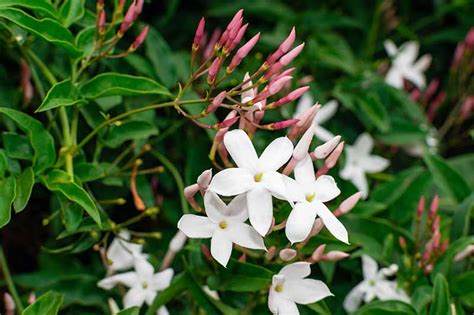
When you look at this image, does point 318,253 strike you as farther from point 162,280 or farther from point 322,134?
point 322,134

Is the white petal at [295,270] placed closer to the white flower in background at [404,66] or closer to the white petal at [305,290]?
the white petal at [305,290]

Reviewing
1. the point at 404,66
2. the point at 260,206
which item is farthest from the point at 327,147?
the point at 404,66

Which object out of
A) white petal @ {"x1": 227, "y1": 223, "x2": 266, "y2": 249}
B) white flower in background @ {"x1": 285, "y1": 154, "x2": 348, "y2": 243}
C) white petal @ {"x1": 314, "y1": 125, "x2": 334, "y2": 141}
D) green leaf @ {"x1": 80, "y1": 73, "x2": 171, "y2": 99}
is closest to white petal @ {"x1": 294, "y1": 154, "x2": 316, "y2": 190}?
white flower in background @ {"x1": 285, "y1": 154, "x2": 348, "y2": 243}

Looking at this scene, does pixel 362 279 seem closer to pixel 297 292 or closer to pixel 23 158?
pixel 297 292

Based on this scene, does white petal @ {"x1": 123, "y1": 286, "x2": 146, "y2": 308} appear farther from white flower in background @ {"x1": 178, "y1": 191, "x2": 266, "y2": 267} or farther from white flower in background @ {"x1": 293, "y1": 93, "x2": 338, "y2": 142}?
white flower in background @ {"x1": 293, "y1": 93, "x2": 338, "y2": 142}

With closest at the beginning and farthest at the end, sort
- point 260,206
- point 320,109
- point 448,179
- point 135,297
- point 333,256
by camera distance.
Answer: point 260,206
point 333,256
point 135,297
point 448,179
point 320,109

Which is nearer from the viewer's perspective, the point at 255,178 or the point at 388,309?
the point at 255,178
